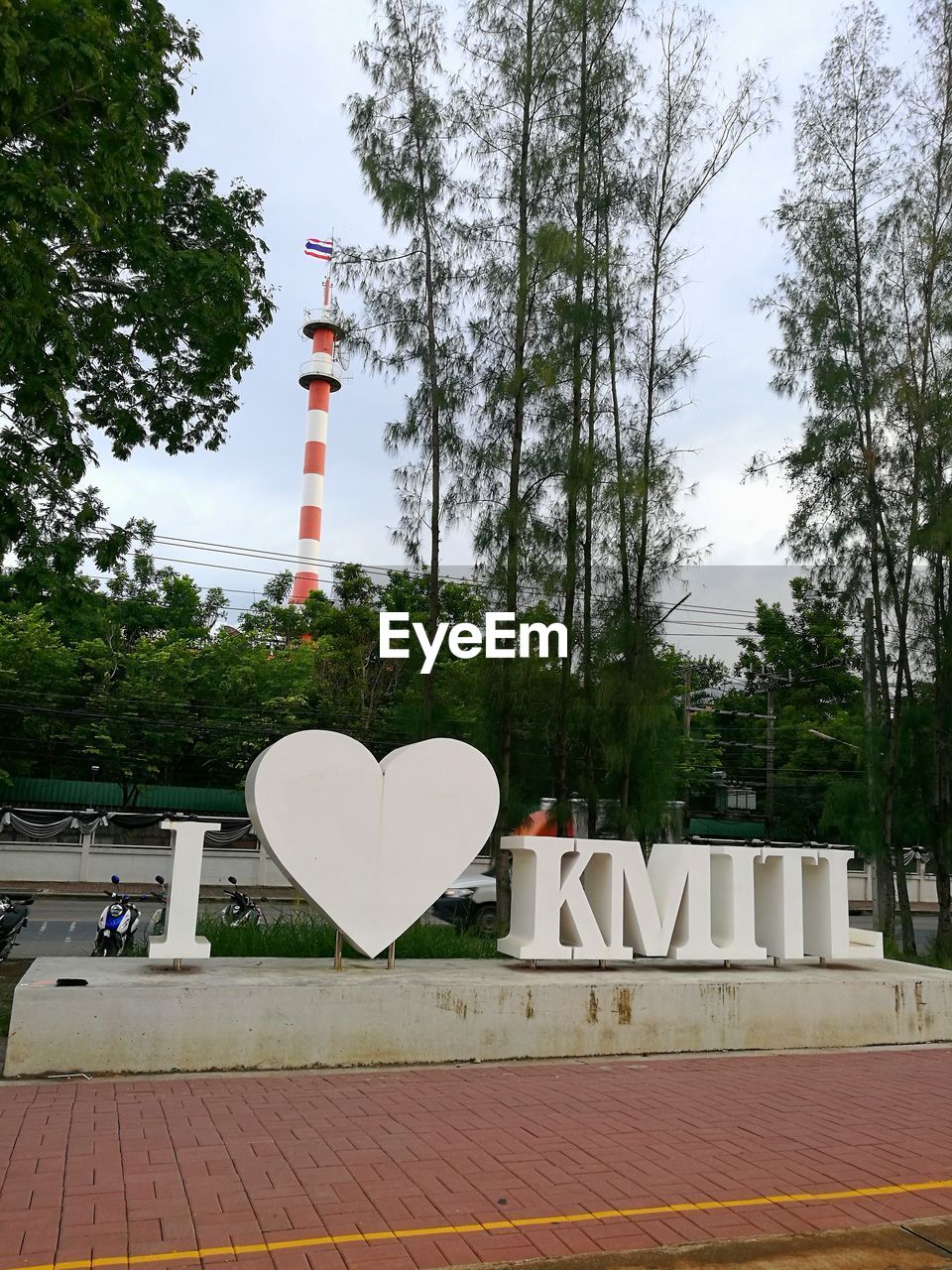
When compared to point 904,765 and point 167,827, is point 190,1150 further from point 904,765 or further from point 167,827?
point 904,765

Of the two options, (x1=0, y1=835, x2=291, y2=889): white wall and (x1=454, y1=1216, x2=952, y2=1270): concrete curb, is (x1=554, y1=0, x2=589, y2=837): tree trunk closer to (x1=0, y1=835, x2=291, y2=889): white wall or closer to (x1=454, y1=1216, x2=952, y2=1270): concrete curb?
(x1=454, y1=1216, x2=952, y2=1270): concrete curb

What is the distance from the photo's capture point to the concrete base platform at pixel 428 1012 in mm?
7062

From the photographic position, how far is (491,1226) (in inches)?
174

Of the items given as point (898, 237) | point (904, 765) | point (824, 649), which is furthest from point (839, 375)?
point (824, 649)

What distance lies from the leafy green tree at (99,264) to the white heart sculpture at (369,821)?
13.5 feet

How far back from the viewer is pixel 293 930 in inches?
410

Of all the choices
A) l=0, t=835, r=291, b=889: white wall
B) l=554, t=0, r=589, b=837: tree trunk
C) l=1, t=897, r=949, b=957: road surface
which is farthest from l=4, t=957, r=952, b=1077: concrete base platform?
l=0, t=835, r=291, b=889: white wall


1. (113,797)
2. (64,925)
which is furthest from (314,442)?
(64,925)

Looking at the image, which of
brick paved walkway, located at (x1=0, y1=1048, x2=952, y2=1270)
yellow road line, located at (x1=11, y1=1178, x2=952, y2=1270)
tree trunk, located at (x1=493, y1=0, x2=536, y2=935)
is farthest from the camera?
tree trunk, located at (x1=493, y1=0, x2=536, y2=935)

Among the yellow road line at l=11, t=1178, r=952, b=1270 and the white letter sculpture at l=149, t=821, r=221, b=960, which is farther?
the white letter sculpture at l=149, t=821, r=221, b=960

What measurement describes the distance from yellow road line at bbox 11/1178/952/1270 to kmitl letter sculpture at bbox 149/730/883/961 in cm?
389

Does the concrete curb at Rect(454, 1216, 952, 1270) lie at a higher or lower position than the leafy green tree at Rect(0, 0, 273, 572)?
lower

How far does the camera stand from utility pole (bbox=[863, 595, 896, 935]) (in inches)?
610

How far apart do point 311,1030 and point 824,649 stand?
106ft
